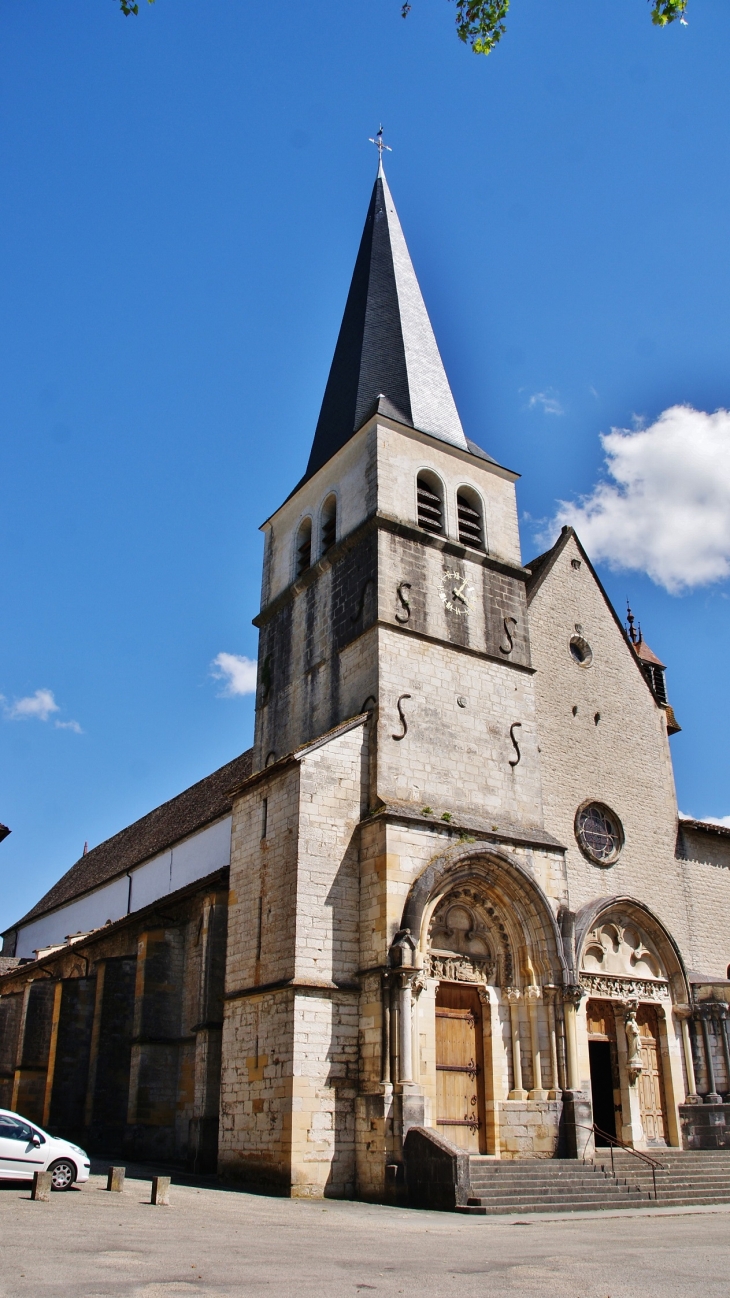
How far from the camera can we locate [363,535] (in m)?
19.1

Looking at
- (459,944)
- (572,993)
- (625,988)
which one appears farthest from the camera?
(625,988)

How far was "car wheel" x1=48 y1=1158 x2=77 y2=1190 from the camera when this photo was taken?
12.6m

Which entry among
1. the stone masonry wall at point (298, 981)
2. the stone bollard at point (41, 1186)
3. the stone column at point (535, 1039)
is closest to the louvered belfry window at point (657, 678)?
the stone column at point (535, 1039)

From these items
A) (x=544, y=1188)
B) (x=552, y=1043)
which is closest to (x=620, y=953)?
(x=552, y=1043)

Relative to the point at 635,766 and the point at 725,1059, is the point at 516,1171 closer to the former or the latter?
the point at 725,1059

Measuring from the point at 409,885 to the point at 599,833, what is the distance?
20.1 feet

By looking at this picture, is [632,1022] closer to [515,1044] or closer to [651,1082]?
[651,1082]

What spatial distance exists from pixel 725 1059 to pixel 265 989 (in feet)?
30.8

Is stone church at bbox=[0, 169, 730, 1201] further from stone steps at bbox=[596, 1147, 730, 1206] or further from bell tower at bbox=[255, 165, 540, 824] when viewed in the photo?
stone steps at bbox=[596, 1147, 730, 1206]

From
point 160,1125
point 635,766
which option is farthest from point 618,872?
point 160,1125

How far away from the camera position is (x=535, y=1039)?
1627 centimetres

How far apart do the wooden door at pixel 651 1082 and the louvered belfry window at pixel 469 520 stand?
9713mm

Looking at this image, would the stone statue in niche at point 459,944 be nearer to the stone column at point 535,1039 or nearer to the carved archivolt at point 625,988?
the stone column at point 535,1039

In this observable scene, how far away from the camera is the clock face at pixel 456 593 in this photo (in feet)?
62.4
